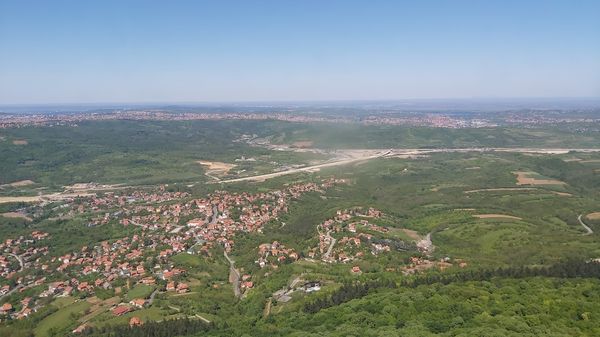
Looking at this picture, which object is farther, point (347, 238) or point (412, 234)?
point (412, 234)

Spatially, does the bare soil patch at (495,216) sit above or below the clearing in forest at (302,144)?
below

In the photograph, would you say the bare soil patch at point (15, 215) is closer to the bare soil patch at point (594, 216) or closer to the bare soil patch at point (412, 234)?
the bare soil patch at point (412, 234)

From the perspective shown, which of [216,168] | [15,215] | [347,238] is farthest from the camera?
[216,168]

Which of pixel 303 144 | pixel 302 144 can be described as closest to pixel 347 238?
pixel 303 144

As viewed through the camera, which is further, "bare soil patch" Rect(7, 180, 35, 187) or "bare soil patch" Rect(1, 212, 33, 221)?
"bare soil patch" Rect(7, 180, 35, 187)

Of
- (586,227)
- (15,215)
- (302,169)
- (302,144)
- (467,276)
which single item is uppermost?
(302,144)

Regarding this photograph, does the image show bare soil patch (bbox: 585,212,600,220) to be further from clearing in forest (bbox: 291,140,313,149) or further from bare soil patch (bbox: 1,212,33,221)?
clearing in forest (bbox: 291,140,313,149)

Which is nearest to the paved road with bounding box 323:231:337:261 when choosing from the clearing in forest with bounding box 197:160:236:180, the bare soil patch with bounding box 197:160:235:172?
the clearing in forest with bounding box 197:160:236:180

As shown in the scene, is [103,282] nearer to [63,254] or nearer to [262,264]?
[63,254]

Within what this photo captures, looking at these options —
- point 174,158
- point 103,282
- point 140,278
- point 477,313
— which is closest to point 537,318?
point 477,313

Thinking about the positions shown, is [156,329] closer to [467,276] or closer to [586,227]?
[467,276]

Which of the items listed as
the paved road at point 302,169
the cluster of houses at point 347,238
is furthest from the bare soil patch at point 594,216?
the paved road at point 302,169
